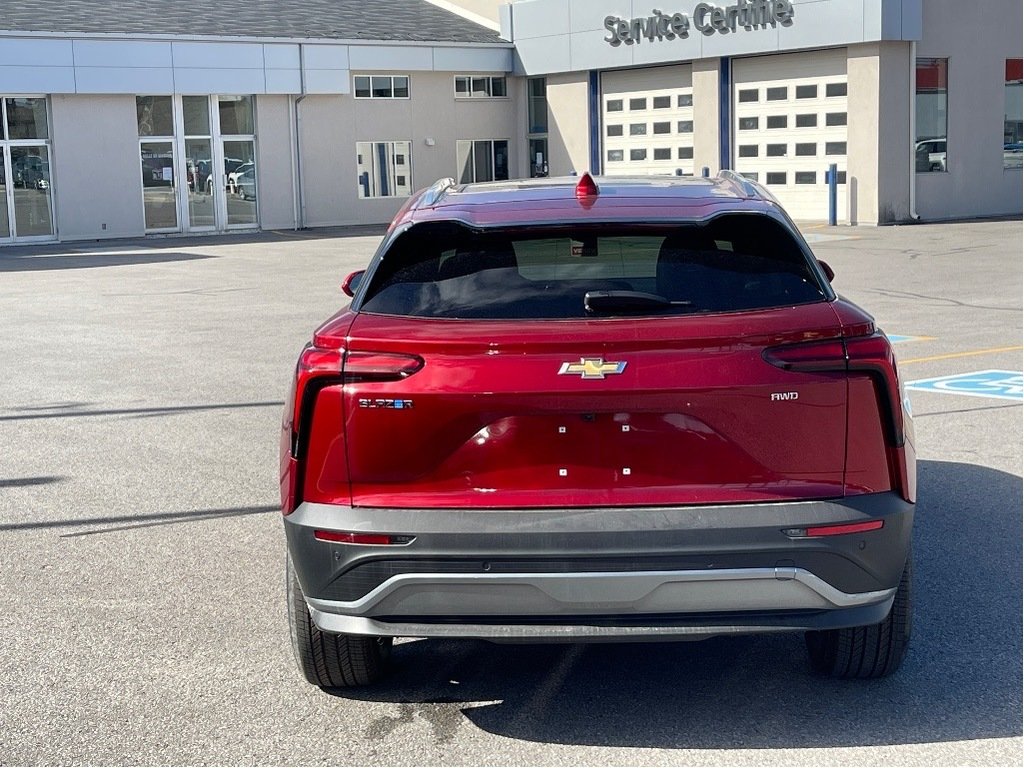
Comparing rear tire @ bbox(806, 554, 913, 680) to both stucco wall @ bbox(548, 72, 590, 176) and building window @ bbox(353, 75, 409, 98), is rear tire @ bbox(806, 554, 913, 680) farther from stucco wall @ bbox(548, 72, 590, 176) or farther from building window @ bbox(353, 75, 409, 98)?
building window @ bbox(353, 75, 409, 98)

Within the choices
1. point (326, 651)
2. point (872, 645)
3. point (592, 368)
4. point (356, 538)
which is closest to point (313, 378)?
point (356, 538)

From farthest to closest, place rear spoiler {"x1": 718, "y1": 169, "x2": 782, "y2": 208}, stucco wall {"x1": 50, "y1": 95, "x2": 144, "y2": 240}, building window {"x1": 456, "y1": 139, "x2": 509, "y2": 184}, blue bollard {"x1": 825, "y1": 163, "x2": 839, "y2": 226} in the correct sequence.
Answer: building window {"x1": 456, "y1": 139, "x2": 509, "y2": 184} < stucco wall {"x1": 50, "y1": 95, "x2": 144, "y2": 240} < blue bollard {"x1": 825, "y1": 163, "x2": 839, "y2": 226} < rear spoiler {"x1": 718, "y1": 169, "x2": 782, "y2": 208}

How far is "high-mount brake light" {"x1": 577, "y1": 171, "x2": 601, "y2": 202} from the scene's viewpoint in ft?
15.7

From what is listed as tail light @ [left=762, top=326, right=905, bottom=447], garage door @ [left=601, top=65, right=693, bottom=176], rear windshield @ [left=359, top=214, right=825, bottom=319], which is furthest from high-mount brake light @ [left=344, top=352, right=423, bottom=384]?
garage door @ [left=601, top=65, right=693, bottom=176]

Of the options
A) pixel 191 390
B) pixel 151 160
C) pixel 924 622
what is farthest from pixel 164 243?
pixel 924 622

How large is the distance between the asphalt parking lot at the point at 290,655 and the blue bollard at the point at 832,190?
21.3m

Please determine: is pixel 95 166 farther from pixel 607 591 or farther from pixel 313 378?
pixel 607 591

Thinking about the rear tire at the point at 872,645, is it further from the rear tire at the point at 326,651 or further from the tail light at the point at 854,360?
the rear tire at the point at 326,651

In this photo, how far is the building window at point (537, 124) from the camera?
41.4 metres

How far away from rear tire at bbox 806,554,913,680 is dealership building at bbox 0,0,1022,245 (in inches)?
1108

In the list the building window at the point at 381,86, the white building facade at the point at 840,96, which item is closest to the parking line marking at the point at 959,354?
the white building facade at the point at 840,96

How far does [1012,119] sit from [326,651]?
32400 millimetres

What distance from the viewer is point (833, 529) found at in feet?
13.0

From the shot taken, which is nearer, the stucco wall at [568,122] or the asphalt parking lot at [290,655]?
the asphalt parking lot at [290,655]
